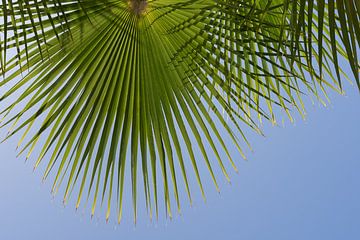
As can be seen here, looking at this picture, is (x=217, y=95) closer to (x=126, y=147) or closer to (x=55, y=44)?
(x=126, y=147)

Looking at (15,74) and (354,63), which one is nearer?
(354,63)

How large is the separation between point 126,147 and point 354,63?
155cm

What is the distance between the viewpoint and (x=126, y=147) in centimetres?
262

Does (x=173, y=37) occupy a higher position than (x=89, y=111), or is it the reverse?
(x=173, y=37)

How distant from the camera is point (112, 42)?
8.50 feet

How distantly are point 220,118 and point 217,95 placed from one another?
5.2 inches

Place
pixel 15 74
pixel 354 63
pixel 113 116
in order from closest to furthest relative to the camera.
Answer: pixel 354 63 < pixel 15 74 < pixel 113 116

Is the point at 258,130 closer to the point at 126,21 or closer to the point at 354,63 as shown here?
the point at 126,21

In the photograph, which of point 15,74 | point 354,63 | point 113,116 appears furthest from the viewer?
point 113,116

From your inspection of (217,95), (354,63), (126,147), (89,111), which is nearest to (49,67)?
(89,111)

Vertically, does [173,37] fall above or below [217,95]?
above

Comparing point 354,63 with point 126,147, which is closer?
point 354,63

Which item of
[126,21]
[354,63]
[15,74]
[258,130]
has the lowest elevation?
[354,63]

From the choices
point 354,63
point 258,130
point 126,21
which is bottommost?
point 354,63
